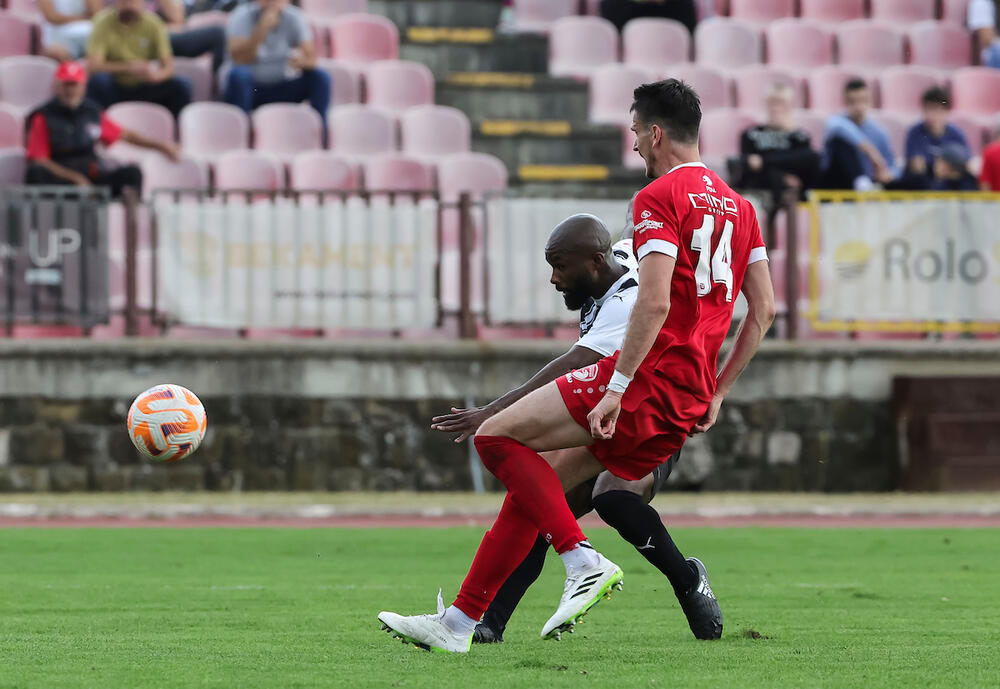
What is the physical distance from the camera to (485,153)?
1856cm

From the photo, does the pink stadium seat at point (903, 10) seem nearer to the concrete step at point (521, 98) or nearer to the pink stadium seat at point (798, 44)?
the pink stadium seat at point (798, 44)

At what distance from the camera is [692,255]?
6191 millimetres

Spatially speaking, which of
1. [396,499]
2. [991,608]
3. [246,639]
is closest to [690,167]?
[246,639]

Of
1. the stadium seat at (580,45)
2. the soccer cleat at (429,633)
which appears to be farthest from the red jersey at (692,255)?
the stadium seat at (580,45)

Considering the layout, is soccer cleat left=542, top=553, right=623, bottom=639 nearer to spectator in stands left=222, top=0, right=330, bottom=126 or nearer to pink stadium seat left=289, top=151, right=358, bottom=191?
pink stadium seat left=289, top=151, right=358, bottom=191

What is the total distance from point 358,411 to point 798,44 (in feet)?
28.2

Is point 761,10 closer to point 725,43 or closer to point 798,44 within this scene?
point 798,44

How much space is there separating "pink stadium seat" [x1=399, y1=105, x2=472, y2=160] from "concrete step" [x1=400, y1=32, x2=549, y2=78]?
1.89 m

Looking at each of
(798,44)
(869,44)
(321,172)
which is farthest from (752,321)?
(869,44)

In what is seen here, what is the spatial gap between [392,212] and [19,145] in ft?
12.6

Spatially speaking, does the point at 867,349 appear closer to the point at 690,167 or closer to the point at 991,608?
the point at 991,608

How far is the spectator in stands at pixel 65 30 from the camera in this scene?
59.1 feet

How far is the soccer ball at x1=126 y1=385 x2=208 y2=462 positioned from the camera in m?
7.73

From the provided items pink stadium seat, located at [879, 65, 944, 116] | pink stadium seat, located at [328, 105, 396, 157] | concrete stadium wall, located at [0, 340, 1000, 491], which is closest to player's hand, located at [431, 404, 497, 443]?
concrete stadium wall, located at [0, 340, 1000, 491]
